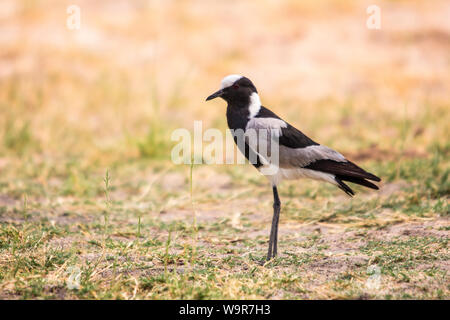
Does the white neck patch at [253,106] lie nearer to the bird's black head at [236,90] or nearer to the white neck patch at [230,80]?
the bird's black head at [236,90]

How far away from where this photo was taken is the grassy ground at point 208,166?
11.7 feet

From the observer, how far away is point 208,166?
7102mm

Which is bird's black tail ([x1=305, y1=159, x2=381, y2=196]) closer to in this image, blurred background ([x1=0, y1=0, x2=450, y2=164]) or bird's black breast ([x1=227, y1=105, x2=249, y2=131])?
bird's black breast ([x1=227, y1=105, x2=249, y2=131])

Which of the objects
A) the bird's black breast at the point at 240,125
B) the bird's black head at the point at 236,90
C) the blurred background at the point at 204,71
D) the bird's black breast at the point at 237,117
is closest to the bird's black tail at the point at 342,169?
the bird's black breast at the point at 240,125

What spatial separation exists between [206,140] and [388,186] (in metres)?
3.15

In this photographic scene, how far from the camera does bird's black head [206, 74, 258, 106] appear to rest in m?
4.34

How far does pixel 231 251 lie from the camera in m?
4.21

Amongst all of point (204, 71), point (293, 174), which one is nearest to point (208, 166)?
point (293, 174)

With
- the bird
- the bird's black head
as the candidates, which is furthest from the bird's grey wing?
the bird's black head

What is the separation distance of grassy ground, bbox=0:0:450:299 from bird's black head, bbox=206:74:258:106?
1017 millimetres

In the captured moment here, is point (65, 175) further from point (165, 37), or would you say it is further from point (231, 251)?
point (165, 37)

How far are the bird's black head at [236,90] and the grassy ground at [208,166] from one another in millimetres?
1017

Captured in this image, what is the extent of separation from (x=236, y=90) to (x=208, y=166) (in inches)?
111
